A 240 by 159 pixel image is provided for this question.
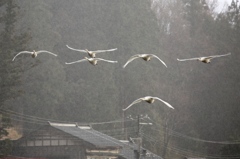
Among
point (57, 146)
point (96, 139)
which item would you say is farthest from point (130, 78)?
point (57, 146)

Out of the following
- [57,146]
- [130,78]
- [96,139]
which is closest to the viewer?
[57,146]

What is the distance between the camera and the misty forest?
150 ft

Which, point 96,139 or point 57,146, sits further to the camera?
point 96,139

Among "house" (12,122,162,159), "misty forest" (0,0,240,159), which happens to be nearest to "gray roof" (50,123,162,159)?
"house" (12,122,162,159)

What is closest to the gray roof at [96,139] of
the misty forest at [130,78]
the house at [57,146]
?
the house at [57,146]

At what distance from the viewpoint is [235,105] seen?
50.5m

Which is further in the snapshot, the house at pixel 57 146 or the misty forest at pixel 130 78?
the misty forest at pixel 130 78

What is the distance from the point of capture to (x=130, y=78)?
51812mm

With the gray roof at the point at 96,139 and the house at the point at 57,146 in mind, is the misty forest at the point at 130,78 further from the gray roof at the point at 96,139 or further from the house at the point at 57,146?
the house at the point at 57,146

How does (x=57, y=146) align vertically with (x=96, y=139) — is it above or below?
below

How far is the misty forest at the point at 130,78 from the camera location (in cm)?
4559

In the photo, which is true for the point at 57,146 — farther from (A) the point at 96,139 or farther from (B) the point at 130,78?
(B) the point at 130,78

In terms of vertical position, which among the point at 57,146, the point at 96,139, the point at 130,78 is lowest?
the point at 57,146

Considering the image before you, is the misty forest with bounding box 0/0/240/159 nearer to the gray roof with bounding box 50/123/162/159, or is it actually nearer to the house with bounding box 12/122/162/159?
the gray roof with bounding box 50/123/162/159
